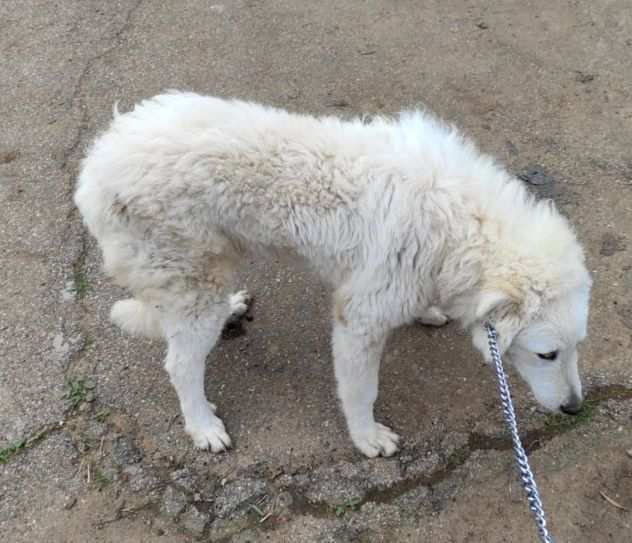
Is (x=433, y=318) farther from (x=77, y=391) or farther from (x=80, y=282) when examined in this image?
(x=80, y=282)

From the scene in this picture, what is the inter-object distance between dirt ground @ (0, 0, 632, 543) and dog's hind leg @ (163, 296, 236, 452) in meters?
0.11

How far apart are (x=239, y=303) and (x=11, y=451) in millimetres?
1564

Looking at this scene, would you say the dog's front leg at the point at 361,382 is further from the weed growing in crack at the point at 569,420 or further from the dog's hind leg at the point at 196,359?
the weed growing in crack at the point at 569,420

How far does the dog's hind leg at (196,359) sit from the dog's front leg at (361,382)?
636 millimetres

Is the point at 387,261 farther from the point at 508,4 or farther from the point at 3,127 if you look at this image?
the point at 508,4

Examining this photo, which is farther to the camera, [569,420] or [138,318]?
[569,420]

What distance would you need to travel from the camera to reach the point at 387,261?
2.87 m

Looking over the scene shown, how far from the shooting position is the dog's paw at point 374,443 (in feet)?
11.0

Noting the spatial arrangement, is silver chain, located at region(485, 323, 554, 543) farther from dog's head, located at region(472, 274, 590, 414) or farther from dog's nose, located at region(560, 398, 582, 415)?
dog's nose, located at region(560, 398, 582, 415)

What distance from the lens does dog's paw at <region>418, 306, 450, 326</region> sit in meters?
3.85

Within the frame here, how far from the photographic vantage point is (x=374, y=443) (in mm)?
3369

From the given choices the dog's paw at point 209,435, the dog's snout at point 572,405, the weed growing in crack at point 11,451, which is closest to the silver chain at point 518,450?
the dog's snout at point 572,405

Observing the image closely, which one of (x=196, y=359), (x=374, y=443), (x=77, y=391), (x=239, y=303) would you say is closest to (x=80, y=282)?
(x=77, y=391)

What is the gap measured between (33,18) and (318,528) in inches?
240
